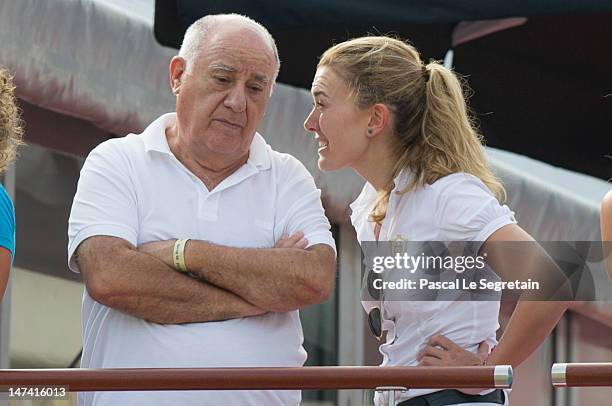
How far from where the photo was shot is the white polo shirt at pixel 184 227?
341 centimetres

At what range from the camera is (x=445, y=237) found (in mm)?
3383

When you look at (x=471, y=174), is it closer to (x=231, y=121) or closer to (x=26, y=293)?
(x=231, y=121)

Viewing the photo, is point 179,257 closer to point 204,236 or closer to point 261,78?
point 204,236

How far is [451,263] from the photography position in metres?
3.39

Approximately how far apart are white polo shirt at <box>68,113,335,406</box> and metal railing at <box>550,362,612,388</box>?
839 mm

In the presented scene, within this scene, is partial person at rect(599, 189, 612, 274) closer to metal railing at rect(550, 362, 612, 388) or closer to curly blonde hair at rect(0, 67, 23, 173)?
metal railing at rect(550, 362, 612, 388)

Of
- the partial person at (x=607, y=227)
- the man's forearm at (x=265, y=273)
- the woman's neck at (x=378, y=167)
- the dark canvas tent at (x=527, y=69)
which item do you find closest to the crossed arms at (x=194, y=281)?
the man's forearm at (x=265, y=273)

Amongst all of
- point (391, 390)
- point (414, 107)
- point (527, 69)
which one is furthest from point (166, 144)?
point (527, 69)

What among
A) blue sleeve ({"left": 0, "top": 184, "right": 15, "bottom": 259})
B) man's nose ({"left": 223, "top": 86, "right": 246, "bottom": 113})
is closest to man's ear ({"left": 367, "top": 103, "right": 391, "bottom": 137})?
man's nose ({"left": 223, "top": 86, "right": 246, "bottom": 113})

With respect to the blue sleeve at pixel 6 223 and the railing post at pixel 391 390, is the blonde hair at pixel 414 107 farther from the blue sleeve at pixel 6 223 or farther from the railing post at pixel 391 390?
the blue sleeve at pixel 6 223

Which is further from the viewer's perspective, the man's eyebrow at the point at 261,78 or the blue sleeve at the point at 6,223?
the man's eyebrow at the point at 261,78

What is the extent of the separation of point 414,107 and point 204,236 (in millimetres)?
619

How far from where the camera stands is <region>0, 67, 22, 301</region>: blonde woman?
10.9 ft

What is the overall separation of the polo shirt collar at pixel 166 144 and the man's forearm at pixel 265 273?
320 millimetres
